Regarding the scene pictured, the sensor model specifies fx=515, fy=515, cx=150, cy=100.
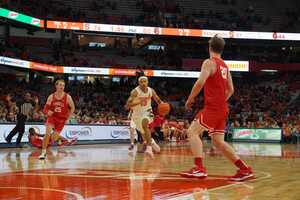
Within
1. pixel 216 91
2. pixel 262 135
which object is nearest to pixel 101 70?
pixel 262 135

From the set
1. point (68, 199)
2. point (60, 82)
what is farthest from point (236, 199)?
point (60, 82)

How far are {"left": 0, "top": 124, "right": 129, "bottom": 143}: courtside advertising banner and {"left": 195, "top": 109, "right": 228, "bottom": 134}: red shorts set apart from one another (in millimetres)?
12068

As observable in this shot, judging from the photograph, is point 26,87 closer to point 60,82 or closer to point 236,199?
point 60,82

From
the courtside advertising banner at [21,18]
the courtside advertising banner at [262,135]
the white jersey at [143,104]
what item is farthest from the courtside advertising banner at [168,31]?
the white jersey at [143,104]

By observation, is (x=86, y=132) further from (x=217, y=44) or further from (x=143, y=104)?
(x=217, y=44)

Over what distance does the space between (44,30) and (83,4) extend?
14.0 ft

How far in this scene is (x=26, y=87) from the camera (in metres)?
36.1

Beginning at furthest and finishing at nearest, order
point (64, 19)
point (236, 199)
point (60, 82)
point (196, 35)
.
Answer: point (196, 35)
point (64, 19)
point (60, 82)
point (236, 199)

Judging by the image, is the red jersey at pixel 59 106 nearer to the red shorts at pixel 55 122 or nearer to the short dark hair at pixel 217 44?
the red shorts at pixel 55 122

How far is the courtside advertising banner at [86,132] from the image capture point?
1780 cm

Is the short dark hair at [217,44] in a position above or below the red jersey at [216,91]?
above

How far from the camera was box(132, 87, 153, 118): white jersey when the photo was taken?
1189 centimetres

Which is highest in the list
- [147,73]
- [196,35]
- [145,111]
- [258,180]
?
[196,35]

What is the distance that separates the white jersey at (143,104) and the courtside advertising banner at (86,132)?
7.12 meters
